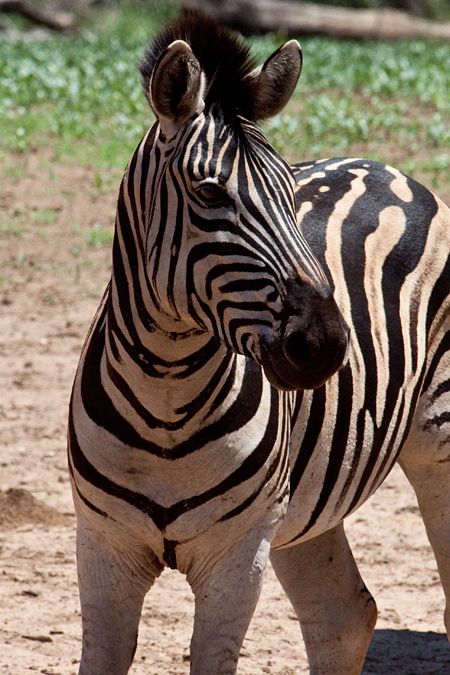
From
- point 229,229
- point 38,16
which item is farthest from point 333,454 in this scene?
point 38,16

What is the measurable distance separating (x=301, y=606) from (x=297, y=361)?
5.87 ft

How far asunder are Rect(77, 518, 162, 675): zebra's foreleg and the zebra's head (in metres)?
0.72

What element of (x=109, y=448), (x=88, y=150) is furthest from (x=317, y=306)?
(x=88, y=150)

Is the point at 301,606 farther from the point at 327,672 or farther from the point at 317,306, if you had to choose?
the point at 317,306

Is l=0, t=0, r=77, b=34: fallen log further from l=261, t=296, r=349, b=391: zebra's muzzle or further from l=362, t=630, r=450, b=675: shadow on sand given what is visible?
l=261, t=296, r=349, b=391: zebra's muzzle

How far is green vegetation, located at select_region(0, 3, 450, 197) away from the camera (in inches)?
412

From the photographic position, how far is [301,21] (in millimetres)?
20422

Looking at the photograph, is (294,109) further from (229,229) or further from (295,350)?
(295,350)

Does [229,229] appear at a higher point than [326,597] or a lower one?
higher

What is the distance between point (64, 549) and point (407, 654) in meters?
1.78

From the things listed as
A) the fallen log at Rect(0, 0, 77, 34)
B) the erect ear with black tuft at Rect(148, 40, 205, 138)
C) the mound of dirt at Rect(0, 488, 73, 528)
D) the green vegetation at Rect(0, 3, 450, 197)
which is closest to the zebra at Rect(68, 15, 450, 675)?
the erect ear with black tuft at Rect(148, 40, 205, 138)

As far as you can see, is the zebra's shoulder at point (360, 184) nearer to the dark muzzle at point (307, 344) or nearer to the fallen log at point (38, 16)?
the dark muzzle at point (307, 344)

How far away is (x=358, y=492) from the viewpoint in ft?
9.92

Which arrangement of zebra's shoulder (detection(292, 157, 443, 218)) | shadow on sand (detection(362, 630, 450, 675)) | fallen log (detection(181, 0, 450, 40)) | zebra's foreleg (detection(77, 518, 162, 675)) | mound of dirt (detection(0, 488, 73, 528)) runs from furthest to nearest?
fallen log (detection(181, 0, 450, 40)) → mound of dirt (detection(0, 488, 73, 528)) → shadow on sand (detection(362, 630, 450, 675)) → zebra's shoulder (detection(292, 157, 443, 218)) → zebra's foreleg (detection(77, 518, 162, 675))
